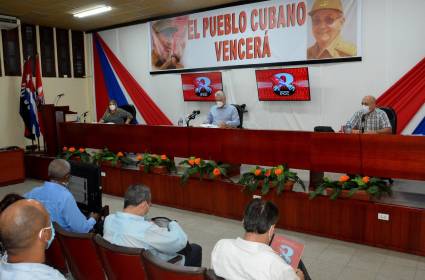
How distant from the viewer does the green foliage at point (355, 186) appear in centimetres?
351

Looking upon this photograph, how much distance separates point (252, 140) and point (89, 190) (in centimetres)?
194

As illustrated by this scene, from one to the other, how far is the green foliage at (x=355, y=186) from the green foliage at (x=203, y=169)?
3.81 ft

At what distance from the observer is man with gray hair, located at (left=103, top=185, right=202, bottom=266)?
2.14 metres

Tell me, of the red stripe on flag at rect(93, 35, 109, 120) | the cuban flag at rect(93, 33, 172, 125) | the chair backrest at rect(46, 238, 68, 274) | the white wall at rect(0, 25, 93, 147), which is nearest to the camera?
the chair backrest at rect(46, 238, 68, 274)

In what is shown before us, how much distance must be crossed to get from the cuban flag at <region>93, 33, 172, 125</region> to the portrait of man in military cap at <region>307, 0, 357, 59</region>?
3655mm

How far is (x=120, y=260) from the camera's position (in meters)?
1.90

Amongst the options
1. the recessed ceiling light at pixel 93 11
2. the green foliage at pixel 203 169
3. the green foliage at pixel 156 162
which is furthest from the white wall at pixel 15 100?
the green foliage at pixel 203 169

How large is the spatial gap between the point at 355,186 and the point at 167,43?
17.9 ft

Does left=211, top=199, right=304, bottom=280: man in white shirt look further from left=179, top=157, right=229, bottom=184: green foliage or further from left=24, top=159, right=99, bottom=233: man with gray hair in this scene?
left=179, top=157, right=229, bottom=184: green foliage

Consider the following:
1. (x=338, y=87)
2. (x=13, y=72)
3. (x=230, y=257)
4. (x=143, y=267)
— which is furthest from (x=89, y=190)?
(x=13, y=72)

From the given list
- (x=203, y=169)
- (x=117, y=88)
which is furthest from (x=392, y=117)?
(x=117, y=88)

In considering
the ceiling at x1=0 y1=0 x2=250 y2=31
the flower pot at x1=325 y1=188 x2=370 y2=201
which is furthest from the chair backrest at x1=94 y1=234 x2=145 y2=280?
the ceiling at x1=0 y1=0 x2=250 y2=31

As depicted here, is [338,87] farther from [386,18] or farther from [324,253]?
[324,253]

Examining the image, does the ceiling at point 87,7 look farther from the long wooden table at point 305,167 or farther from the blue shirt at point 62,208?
the blue shirt at point 62,208
